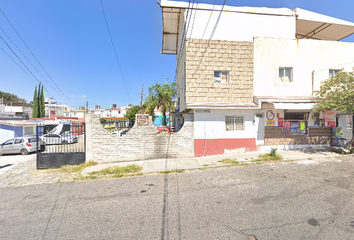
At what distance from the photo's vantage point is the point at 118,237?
10.3ft

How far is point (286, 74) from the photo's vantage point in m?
10.4

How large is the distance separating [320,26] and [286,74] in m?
5.49

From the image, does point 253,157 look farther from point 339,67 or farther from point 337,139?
point 339,67

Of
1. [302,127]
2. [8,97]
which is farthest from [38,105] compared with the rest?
[302,127]

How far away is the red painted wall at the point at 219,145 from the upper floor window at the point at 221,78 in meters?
3.28

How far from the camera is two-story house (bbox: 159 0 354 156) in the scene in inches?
374

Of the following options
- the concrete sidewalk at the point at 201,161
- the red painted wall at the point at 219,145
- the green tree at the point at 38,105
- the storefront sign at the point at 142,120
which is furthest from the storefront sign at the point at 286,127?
the green tree at the point at 38,105

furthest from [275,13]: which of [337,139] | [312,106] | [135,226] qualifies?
[135,226]

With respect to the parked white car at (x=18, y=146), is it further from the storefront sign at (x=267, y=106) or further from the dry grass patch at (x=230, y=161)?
the storefront sign at (x=267, y=106)

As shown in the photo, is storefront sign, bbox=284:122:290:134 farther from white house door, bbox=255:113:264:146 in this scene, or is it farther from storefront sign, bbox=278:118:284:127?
white house door, bbox=255:113:264:146

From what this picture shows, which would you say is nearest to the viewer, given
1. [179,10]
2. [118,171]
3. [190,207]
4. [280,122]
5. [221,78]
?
[190,207]

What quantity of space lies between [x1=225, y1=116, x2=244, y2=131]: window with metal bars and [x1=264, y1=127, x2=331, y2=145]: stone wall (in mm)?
1696

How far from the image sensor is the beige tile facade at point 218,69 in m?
9.54

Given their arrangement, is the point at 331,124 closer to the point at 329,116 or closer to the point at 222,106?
the point at 329,116
